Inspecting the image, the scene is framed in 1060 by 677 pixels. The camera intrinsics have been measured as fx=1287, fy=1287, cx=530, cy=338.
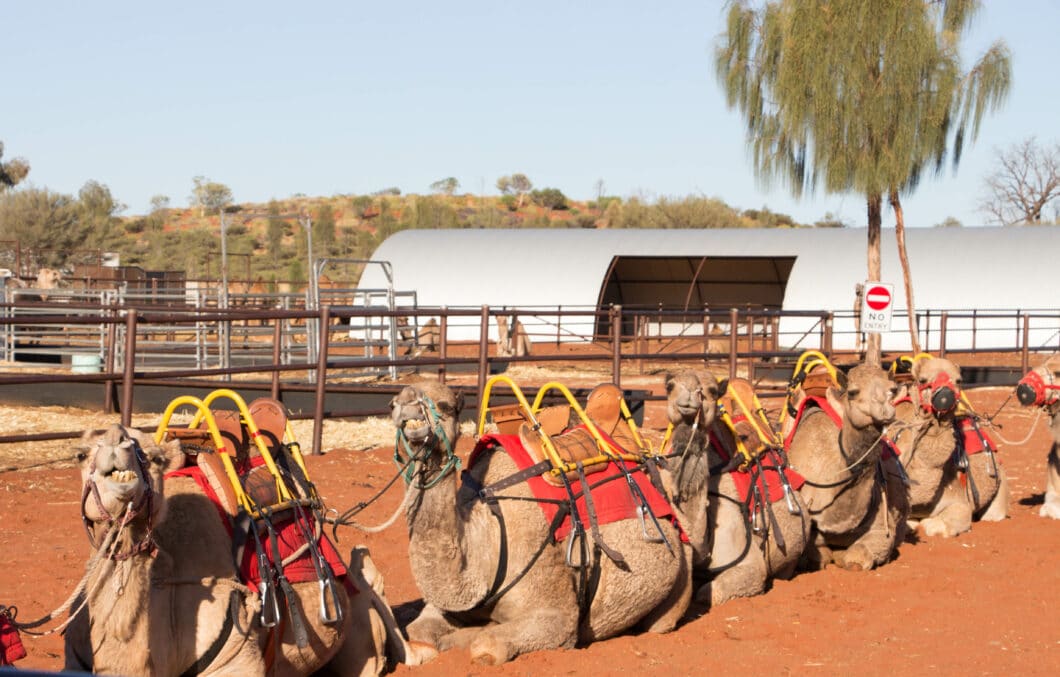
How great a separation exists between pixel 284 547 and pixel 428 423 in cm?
64

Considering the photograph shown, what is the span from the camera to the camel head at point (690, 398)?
5.53m

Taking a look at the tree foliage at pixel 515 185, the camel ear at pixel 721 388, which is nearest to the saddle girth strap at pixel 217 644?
the camel ear at pixel 721 388

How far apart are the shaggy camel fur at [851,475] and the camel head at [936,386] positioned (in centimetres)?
68

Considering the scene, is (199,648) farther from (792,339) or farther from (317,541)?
(792,339)

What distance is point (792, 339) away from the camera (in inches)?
1093

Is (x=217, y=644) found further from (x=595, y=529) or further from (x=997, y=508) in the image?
(x=997, y=508)

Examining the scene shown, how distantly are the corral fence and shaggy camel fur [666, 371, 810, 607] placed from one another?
4065mm

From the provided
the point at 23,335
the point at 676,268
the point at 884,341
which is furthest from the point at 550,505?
the point at 676,268

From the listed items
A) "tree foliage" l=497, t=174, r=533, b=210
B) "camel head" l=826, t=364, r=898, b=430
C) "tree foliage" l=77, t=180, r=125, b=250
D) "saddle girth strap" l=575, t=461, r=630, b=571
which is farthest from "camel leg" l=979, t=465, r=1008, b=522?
"tree foliage" l=497, t=174, r=533, b=210

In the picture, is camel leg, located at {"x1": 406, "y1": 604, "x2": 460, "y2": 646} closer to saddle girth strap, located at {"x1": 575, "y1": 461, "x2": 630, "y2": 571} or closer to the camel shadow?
saddle girth strap, located at {"x1": 575, "y1": 461, "x2": 630, "y2": 571}

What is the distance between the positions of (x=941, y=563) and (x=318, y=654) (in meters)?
4.52

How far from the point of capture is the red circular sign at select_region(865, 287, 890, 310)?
14555 millimetres

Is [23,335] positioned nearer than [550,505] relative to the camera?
No

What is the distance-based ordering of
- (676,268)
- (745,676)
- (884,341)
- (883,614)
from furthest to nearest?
(676,268) → (884,341) → (883,614) → (745,676)
